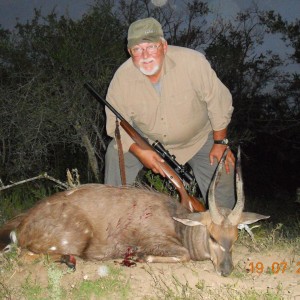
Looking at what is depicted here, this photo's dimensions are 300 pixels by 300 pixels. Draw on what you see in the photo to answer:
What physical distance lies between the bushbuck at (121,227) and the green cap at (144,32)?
152 centimetres

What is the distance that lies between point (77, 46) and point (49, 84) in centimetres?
86

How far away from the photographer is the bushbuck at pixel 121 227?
13.2ft

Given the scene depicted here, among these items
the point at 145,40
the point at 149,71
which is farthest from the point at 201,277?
the point at 145,40

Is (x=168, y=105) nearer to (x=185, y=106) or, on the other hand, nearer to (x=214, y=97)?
(x=185, y=106)

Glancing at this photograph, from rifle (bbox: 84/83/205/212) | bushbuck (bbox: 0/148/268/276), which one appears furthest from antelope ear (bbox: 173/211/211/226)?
rifle (bbox: 84/83/205/212)

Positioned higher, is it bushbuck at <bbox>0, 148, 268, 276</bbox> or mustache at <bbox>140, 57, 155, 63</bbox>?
mustache at <bbox>140, 57, 155, 63</bbox>

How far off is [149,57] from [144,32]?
0.24 metres

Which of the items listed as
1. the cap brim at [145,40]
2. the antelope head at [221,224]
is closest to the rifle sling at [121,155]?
the cap brim at [145,40]

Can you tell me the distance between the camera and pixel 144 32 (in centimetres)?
480

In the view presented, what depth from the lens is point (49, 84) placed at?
Answer: 9.14 metres

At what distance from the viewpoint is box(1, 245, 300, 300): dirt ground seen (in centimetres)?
344

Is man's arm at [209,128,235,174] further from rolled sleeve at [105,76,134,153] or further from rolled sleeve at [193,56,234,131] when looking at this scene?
rolled sleeve at [105,76,134,153]
